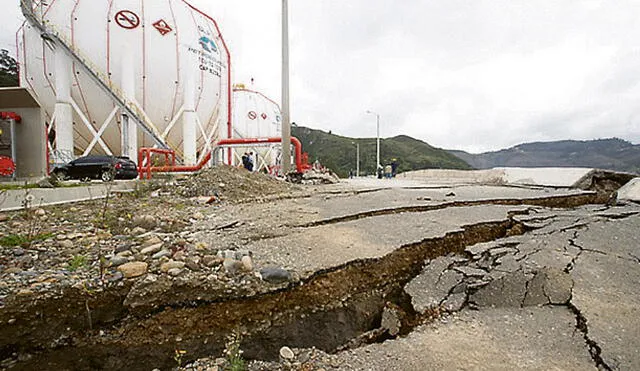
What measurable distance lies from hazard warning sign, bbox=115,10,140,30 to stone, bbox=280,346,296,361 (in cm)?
1312

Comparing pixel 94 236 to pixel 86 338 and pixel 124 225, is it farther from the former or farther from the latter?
pixel 86 338

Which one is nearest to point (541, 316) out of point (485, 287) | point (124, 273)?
point (485, 287)

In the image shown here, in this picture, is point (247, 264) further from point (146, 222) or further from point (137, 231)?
point (146, 222)

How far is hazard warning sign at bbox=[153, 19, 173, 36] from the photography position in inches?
449

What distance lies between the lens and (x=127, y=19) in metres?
10.8

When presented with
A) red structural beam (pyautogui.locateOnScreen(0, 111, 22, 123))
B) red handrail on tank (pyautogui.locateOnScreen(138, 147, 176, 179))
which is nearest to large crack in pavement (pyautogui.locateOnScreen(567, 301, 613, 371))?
red handrail on tank (pyautogui.locateOnScreen(138, 147, 176, 179))

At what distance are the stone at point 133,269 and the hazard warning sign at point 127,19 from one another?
11.9 metres

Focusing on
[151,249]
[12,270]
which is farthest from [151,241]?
[12,270]

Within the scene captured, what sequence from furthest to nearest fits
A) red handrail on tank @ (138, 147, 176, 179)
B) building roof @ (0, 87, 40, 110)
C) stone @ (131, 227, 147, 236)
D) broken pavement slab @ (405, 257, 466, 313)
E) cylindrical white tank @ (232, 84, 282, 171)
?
cylindrical white tank @ (232, 84, 282, 171) → building roof @ (0, 87, 40, 110) → red handrail on tank @ (138, 147, 176, 179) → stone @ (131, 227, 147, 236) → broken pavement slab @ (405, 257, 466, 313)

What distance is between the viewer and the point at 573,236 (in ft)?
10.2

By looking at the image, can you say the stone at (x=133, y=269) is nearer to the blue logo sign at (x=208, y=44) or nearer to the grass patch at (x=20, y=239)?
the grass patch at (x=20, y=239)

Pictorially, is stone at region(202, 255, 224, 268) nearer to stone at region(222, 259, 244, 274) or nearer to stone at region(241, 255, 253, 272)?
stone at region(222, 259, 244, 274)

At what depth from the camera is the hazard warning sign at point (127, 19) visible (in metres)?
10.8

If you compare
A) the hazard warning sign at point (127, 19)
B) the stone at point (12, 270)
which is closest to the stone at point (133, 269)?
the stone at point (12, 270)
